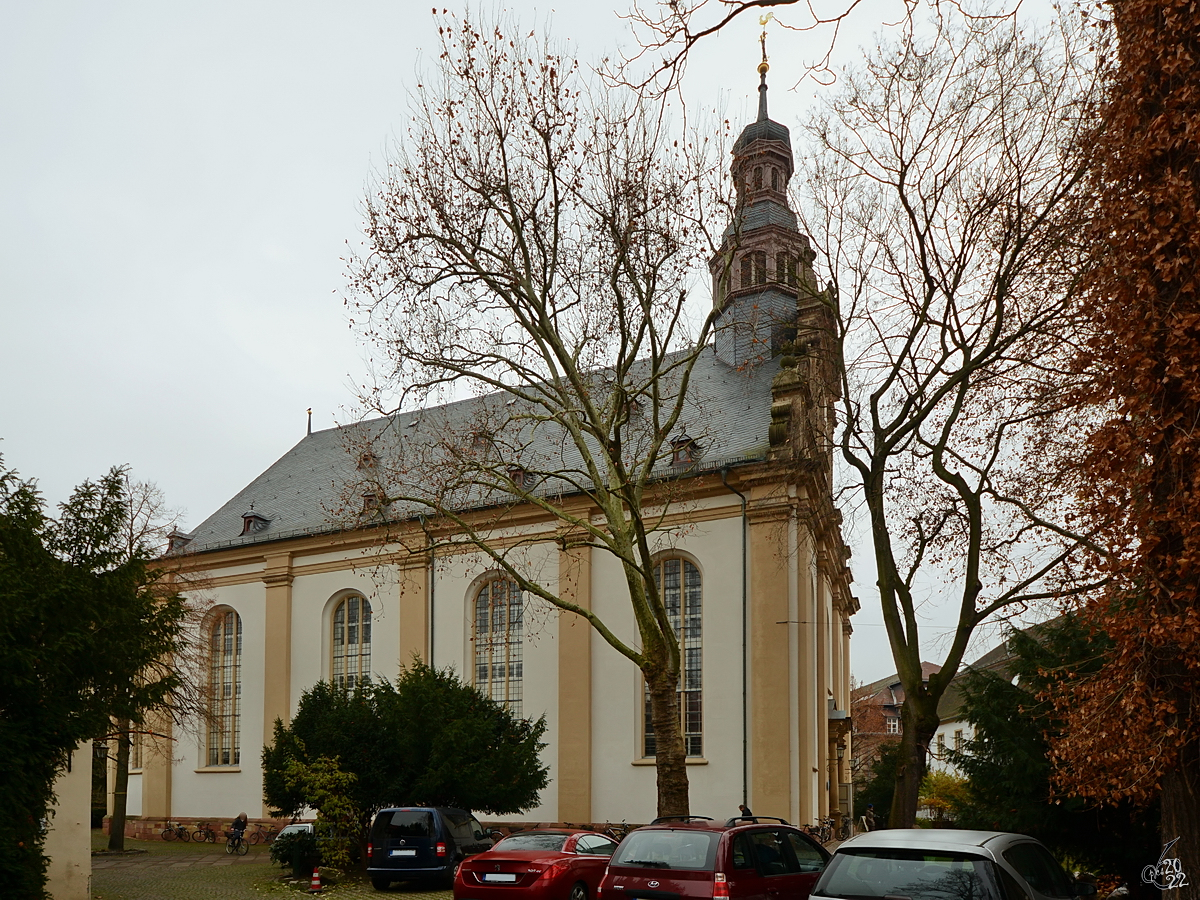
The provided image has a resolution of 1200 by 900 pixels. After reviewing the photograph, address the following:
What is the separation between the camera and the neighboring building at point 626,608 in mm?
24562

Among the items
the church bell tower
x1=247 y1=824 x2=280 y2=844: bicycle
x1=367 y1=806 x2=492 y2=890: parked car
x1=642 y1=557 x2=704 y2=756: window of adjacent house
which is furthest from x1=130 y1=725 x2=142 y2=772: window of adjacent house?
the church bell tower

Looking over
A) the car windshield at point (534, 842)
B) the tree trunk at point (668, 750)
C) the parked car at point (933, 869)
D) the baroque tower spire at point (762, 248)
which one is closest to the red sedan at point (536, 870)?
the car windshield at point (534, 842)

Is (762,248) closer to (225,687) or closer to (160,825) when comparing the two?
(225,687)

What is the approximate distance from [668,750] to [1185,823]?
9.90 meters

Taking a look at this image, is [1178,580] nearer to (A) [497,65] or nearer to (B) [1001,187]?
(B) [1001,187]

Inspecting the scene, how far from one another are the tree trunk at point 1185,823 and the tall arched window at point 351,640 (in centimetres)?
2653

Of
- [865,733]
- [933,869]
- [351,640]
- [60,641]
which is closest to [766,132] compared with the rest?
[351,640]

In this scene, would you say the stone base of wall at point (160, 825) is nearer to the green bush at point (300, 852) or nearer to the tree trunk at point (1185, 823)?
the green bush at point (300, 852)

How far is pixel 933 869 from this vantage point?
7.55 m

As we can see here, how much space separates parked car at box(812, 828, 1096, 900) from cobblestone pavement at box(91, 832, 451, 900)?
11.3m

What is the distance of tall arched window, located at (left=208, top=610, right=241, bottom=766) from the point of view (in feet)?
116

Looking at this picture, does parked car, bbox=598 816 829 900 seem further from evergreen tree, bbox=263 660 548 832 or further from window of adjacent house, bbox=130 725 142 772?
window of adjacent house, bbox=130 725 142 772

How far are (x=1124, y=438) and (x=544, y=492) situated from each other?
73.9ft

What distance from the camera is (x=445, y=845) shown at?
1822 centimetres
